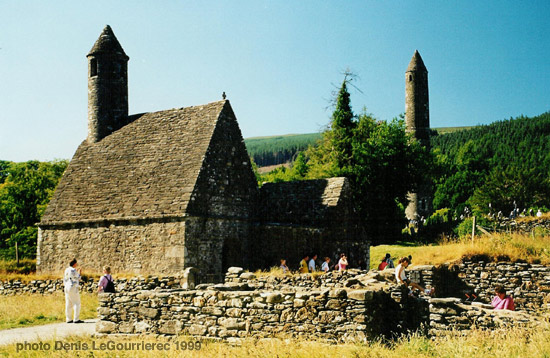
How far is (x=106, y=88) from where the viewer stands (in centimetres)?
3055

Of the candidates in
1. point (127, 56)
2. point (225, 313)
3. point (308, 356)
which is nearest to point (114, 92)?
point (127, 56)

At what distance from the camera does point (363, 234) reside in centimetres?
2808

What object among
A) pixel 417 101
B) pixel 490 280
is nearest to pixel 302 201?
pixel 490 280

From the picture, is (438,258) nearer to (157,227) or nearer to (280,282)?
(280,282)

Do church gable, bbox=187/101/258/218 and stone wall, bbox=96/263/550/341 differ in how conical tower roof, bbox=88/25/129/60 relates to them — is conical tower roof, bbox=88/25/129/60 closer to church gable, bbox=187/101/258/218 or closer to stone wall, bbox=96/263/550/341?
church gable, bbox=187/101/258/218

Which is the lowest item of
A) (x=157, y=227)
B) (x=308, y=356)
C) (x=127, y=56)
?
(x=308, y=356)

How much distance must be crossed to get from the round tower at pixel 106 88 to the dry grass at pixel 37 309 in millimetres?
10738

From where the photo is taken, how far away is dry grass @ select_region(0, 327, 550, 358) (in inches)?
362

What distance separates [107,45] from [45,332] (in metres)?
20.9

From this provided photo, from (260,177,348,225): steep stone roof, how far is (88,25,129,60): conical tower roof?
39.1 feet

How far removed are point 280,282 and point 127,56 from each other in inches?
748

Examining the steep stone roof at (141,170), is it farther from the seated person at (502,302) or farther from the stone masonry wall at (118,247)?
the seated person at (502,302)

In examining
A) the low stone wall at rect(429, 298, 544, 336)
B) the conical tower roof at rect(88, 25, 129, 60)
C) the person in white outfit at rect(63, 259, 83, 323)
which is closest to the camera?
the low stone wall at rect(429, 298, 544, 336)

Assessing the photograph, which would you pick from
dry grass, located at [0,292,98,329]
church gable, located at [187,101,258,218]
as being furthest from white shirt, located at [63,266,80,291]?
church gable, located at [187,101,258,218]
